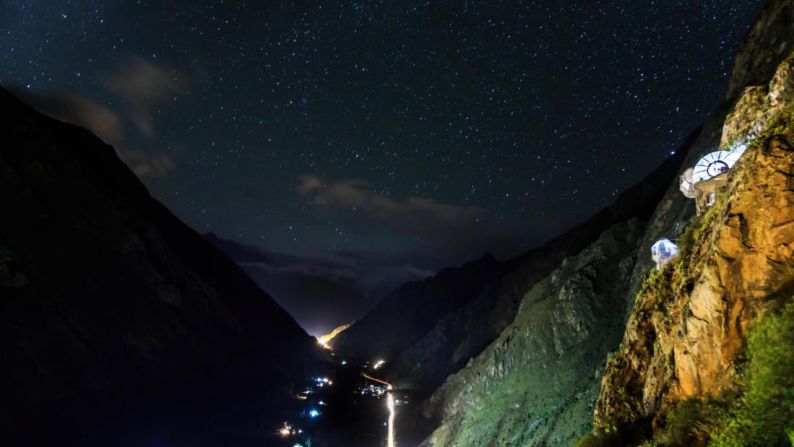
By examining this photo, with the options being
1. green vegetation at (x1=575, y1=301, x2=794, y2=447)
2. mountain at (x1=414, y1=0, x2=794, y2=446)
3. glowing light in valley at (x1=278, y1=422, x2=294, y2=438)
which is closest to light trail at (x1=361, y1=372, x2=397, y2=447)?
glowing light in valley at (x1=278, y1=422, x2=294, y2=438)

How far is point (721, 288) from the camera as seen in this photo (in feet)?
38.4

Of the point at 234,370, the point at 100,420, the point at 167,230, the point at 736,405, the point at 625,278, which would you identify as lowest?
the point at 736,405

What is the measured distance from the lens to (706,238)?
13.9 meters

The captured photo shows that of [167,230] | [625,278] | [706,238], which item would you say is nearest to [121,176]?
[167,230]

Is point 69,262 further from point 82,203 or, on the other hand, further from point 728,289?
point 728,289

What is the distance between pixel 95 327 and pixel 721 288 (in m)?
105

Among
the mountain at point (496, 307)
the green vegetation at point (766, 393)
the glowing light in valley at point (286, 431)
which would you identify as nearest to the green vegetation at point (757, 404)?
the green vegetation at point (766, 393)

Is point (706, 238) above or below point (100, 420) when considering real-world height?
below

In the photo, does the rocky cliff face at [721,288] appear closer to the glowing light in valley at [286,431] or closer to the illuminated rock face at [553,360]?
the illuminated rock face at [553,360]

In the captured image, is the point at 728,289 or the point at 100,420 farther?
the point at 100,420

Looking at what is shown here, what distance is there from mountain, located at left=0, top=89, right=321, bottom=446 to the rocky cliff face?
74899mm

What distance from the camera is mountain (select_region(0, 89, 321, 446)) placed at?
70.7 meters

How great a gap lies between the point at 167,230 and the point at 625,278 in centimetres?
17510

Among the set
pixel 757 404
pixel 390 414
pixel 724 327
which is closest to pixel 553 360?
pixel 724 327
